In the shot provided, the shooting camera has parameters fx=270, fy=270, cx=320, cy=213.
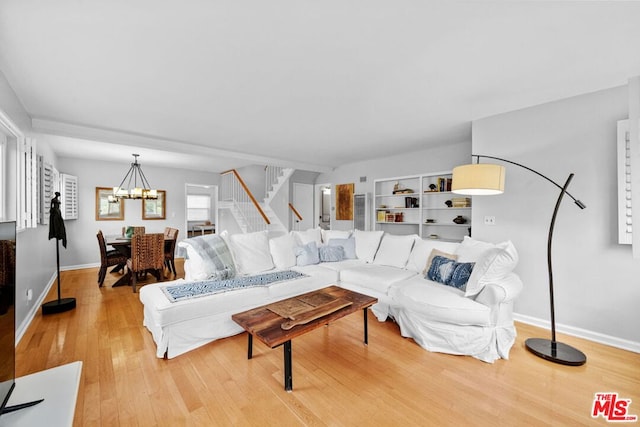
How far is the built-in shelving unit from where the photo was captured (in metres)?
4.75

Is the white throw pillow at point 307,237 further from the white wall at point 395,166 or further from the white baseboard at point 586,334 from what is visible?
the white baseboard at point 586,334

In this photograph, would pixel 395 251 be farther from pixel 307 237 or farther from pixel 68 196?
pixel 68 196

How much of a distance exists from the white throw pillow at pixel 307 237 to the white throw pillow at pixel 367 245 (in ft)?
2.11

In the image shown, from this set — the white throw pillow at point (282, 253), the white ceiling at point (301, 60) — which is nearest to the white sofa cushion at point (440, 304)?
the white throw pillow at point (282, 253)

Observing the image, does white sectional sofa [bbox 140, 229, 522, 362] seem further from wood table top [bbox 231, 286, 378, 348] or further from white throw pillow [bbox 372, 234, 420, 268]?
wood table top [bbox 231, 286, 378, 348]

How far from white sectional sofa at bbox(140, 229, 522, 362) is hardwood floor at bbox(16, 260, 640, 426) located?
161 millimetres

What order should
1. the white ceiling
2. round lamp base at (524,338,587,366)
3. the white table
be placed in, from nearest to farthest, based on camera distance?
1. the white table
2. the white ceiling
3. round lamp base at (524,338,587,366)

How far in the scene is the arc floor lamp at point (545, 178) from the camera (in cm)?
231

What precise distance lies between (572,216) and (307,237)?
3.22 meters

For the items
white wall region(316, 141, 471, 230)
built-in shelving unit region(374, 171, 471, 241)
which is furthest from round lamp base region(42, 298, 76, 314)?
built-in shelving unit region(374, 171, 471, 241)

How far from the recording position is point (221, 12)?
162 cm

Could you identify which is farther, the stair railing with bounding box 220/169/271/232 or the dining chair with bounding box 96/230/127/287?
the stair railing with bounding box 220/169/271/232

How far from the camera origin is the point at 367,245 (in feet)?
13.7

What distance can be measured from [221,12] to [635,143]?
11.2 ft
